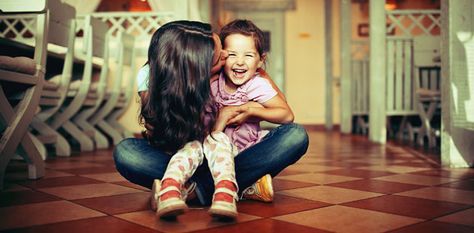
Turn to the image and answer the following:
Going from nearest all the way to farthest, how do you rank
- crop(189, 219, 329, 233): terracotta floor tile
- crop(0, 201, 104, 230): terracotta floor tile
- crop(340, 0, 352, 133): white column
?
crop(189, 219, 329, 233): terracotta floor tile, crop(0, 201, 104, 230): terracotta floor tile, crop(340, 0, 352, 133): white column

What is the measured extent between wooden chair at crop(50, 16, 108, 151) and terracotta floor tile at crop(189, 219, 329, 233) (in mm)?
2700

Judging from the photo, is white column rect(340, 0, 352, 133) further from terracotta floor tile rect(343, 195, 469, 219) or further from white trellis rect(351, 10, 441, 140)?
terracotta floor tile rect(343, 195, 469, 219)

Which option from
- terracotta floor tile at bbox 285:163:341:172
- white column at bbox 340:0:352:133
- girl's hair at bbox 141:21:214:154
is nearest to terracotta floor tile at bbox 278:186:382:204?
girl's hair at bbox 141:21:214:154

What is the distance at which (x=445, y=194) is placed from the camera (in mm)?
1614

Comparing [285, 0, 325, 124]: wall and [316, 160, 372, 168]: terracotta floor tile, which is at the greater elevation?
[285, 0, 325, 124]: wall

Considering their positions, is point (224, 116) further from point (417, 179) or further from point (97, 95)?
point (97, 95)

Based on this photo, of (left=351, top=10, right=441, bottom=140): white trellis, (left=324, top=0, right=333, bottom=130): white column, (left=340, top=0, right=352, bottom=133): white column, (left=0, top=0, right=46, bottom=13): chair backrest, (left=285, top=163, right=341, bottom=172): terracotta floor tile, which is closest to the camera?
(left=0, top=0, right=46, bottom=13): chair backrest

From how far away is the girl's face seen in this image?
1.42 meters

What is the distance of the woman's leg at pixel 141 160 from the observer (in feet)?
4.58

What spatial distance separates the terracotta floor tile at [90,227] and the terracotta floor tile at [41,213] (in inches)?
1.9

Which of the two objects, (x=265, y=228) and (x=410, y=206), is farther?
(x=410, y=206)

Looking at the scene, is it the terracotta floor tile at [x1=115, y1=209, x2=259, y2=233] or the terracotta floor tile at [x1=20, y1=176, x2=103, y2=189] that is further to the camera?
the terracotta floor tile at [x1=20, y1=176, x2=103, y2=189]

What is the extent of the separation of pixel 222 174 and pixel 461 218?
655 mm

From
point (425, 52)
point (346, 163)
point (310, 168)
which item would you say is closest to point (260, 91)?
point (310, 168)
